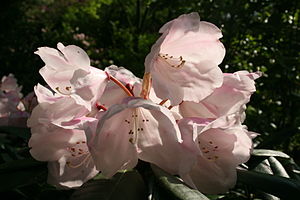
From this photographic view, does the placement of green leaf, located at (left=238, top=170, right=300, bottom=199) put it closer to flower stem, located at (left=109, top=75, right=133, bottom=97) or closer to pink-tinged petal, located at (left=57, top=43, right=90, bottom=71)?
flower stem, located at (left=109, top=75, right=133, bottom=97)

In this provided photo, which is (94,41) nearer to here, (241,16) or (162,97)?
(241,16)

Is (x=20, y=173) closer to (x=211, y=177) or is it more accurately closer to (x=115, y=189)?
(x=115, y=189)

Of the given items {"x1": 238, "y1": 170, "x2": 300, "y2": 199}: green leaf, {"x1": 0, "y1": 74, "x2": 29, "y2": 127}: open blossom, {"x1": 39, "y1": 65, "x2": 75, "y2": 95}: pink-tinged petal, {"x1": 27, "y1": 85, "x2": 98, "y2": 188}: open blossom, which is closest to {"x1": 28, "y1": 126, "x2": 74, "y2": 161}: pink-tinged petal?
{"x1": 27, "y1": 85, "x2": 98, "y2": 188}: open blossom

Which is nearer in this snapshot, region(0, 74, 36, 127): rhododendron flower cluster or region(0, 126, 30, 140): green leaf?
region(0, 126, 30, 140): green leaf

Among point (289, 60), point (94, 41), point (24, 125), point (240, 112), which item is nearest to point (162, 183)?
point (240, 112)

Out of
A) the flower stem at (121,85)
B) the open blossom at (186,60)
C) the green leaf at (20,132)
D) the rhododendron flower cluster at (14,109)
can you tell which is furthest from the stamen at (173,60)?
the rhododendron flower cluster at (14,109)

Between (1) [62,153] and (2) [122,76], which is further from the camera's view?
(2) [122,76]

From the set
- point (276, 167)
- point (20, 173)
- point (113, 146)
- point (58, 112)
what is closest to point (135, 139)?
point (113, 146)
